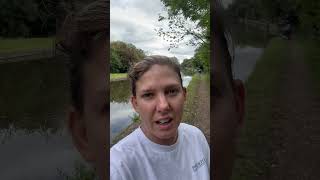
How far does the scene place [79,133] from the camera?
3.35 metres

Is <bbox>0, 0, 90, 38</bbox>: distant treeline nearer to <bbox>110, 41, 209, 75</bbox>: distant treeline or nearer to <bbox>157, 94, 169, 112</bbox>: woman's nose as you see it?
<bbox>110, 41, 209, 75</bbox>: distant treeline

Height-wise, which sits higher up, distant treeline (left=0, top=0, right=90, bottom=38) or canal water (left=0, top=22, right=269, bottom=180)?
distant treeline (left=0, top=0, right=90, bottom=38)

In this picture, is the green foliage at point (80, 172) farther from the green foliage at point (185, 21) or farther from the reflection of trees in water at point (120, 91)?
the green foliage at point (185, 21)

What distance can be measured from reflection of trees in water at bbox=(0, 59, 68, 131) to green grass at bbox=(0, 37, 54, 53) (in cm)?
10

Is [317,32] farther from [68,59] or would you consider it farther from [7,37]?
[7,37]

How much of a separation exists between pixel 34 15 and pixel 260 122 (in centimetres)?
172

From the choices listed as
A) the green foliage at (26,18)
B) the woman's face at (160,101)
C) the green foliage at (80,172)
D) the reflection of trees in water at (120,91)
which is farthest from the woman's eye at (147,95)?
the green foliage at (26,18)

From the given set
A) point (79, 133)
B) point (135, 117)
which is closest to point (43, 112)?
point (79, 133)

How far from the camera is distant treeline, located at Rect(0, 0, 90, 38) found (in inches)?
129

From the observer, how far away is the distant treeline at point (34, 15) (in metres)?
3.27

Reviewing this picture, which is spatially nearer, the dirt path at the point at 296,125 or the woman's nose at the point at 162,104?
the woman's nose at the point at 162,104

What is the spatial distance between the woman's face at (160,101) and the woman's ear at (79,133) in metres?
0.40

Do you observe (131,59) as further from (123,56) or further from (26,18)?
(26,18)

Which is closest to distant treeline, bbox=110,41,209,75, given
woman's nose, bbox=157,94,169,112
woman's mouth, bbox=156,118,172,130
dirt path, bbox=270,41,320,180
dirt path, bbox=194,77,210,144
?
dirt path, bbox=194,77,210,144
